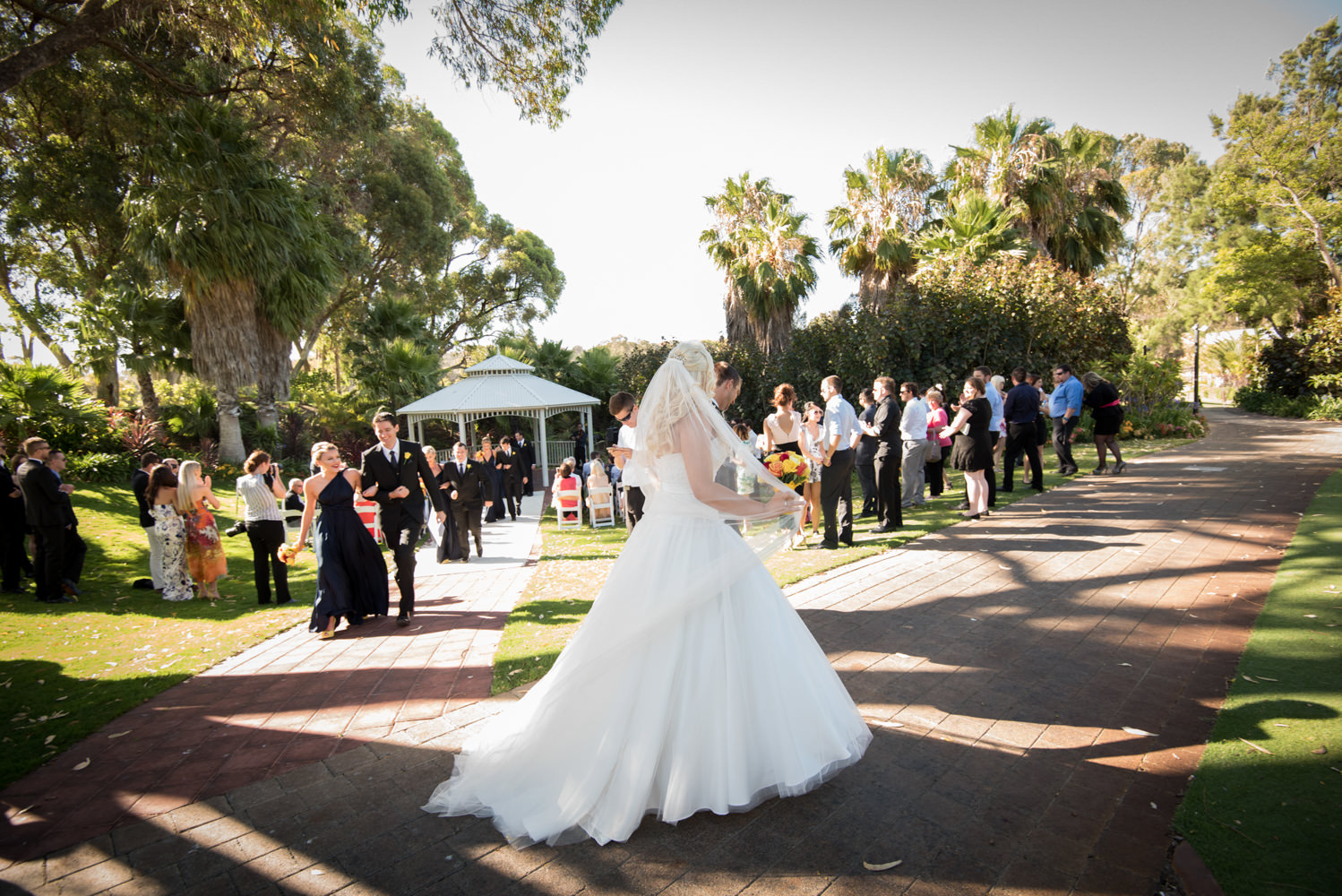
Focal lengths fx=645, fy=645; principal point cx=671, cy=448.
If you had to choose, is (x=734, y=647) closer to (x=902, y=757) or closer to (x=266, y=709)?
(x=902, y=757)

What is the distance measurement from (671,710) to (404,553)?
14.7 ft

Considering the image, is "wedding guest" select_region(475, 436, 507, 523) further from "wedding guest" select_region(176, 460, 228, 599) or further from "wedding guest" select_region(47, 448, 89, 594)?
"wedding guest" select_region(47, 448, 89, 594)

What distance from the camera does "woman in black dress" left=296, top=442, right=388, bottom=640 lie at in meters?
5.99

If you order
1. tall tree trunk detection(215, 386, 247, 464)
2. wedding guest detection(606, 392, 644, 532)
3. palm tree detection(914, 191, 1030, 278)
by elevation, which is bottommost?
wedding guest detection(606, 392, 644, 532)

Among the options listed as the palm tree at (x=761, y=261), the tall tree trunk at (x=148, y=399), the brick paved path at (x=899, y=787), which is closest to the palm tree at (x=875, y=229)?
the palm tree at (x=761, y=261)

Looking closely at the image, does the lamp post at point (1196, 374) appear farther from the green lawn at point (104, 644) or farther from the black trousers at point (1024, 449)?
the green lawn at point (104, 644)

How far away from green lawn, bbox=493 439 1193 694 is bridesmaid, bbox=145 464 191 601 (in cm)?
444

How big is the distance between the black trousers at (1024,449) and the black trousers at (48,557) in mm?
13152

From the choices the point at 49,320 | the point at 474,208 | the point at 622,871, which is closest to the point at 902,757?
the point at 622,871

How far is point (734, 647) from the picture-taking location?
2826 millimetres

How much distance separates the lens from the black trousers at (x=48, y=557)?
7914mm

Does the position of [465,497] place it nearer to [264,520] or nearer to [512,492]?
[264,520]

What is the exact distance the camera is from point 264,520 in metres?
7.66

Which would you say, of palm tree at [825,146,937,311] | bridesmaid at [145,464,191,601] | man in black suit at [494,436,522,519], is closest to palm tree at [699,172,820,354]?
palm tree at [825,146,937,311]
